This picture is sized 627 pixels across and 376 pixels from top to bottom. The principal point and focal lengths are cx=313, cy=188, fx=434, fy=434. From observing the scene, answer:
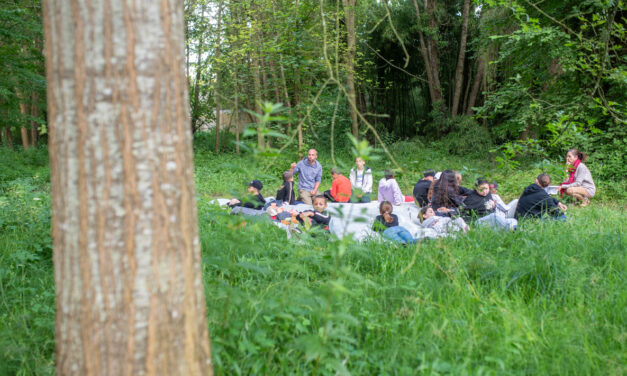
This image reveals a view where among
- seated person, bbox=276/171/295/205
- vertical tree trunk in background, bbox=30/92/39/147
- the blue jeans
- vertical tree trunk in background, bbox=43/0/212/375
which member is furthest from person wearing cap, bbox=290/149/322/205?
vertical tree trunk in background, bbox=43/0/212/375

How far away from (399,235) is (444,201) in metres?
2.09

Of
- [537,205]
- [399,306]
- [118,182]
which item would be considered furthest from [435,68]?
[118,182]

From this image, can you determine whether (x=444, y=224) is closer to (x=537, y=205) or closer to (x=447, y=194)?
(x=447, y=194)

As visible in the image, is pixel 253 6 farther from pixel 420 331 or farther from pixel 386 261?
pixel 420 331

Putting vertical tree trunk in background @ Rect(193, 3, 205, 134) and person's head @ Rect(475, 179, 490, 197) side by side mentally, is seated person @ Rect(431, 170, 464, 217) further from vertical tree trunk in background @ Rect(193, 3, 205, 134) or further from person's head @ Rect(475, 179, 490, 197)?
vertical tree trunk in background @ Rect(193, 3, 205, 134)

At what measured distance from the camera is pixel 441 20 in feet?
71.8

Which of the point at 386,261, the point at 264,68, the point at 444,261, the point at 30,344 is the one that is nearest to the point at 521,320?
the point at 444,261

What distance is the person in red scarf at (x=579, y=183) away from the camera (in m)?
8.08

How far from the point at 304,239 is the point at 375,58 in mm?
21762

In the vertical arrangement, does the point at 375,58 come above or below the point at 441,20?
below

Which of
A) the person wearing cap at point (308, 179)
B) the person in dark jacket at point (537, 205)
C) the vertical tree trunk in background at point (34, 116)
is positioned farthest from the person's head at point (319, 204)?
the vertical tree trunk in background at point (34, 116)

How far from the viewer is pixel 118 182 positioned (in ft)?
5.03

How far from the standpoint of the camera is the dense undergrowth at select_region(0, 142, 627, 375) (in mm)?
2357

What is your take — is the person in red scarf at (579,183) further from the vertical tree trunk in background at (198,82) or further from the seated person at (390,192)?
the vertical tree trunk in background at (198,82)
